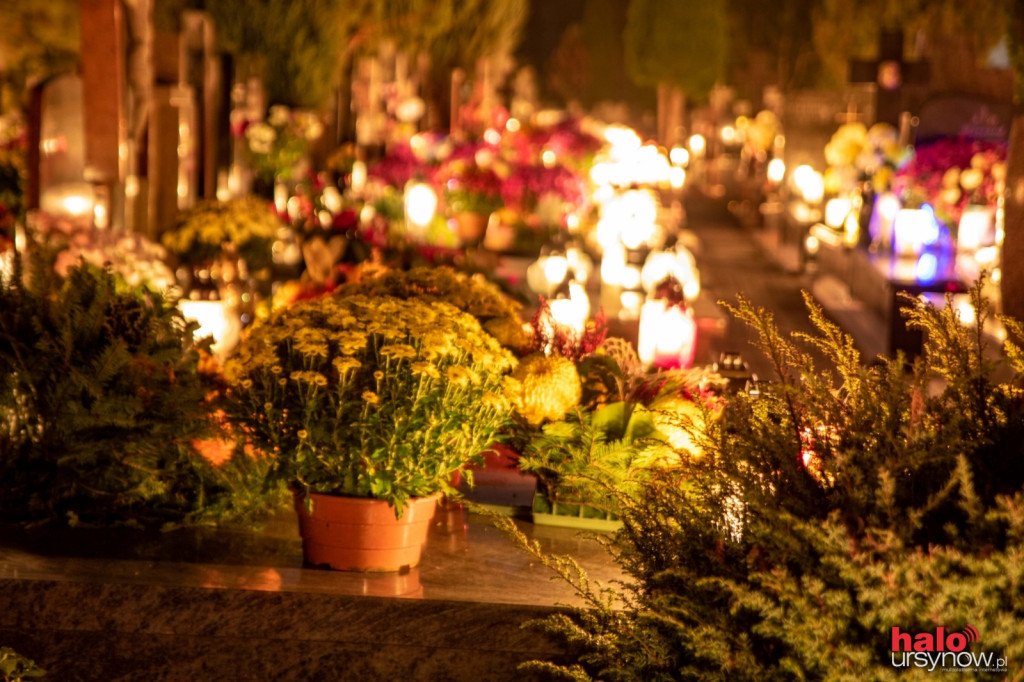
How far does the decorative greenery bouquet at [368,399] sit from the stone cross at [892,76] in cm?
1465

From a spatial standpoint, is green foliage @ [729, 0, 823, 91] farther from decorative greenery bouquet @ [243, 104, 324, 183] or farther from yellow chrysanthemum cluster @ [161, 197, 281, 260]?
yellow chrysanthemum cluster @ [161, 197, 281, 260]

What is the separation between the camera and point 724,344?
9.26 m

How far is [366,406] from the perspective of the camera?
3621 millimetres

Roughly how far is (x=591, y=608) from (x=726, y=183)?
34322 mm

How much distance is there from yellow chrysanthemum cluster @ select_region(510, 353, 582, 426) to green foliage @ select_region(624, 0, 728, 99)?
46835 millimetres

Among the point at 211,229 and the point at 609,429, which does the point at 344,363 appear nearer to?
the point at 609,429

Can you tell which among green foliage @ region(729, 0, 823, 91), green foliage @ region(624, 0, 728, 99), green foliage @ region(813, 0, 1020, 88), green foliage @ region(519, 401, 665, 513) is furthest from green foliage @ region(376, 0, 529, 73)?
green foliage @ region(519, 401, 665, 513)

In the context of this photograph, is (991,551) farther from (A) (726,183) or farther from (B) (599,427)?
(A) (726,183)

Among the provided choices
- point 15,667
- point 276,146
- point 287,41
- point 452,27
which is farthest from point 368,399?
point 452,27

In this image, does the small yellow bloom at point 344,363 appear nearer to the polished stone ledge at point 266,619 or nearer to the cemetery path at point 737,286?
the polished stone ledge at point 266,619

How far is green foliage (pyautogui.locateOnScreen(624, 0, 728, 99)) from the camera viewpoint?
163 ft

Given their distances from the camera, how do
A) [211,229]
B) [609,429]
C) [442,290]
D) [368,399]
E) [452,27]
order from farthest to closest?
[452,27], [211,229], [442,290], [609,429], [368,399]

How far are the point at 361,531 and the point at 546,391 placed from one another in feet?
3.05

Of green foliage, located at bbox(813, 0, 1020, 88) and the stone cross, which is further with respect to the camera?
green foliage, located at bbox(813, 0, 1020, 88)
